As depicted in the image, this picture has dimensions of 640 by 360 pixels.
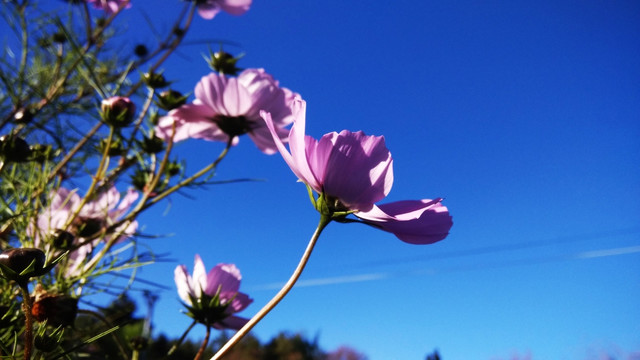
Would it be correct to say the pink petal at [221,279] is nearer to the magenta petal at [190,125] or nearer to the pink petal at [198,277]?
the pink petal at [198,277]

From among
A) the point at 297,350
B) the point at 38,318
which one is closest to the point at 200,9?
the point at 38,318

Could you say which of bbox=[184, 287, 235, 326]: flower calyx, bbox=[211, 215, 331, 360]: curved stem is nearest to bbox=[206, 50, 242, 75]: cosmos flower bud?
bbox=[184, 287, 235, 326]: flower calyx

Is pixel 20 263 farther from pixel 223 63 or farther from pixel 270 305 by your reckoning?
pixel 223 63

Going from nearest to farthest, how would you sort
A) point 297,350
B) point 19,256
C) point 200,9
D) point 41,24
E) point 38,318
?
point 19,256 < point 38,318 < point 200,9 < point 41,24 < point 297,350

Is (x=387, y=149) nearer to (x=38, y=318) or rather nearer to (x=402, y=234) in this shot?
(x=402, y=234)

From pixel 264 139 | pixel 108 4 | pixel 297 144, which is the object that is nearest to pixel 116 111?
pixel 264 139

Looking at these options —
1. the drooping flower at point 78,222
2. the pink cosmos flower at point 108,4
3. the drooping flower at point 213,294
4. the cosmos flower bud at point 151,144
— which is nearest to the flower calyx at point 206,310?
the drooping flower at point 213,294
